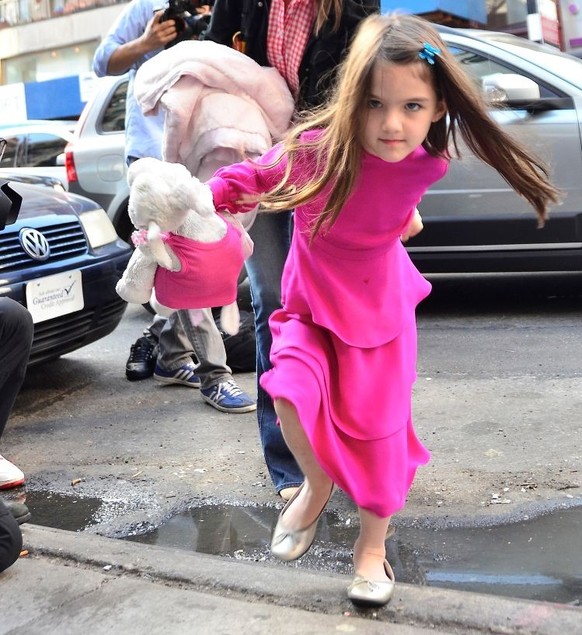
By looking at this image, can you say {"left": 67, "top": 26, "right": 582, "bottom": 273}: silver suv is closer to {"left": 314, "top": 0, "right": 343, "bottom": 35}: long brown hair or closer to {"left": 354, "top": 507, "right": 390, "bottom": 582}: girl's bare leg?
{"left": 314, "top": 0, "right": 343, "bottom": 35}: long brown hair

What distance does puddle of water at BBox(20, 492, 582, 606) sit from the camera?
8.44 feet

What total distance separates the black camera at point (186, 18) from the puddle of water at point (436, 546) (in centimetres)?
191

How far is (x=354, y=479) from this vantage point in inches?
94.3

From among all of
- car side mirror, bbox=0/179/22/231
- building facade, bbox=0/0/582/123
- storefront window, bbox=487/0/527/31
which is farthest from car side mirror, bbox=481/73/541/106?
building facade, bbox=0/0/582/123

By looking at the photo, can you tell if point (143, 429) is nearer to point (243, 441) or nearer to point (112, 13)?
point (243, 441)

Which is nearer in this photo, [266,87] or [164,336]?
[266,87]

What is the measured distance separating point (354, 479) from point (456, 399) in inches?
82.1

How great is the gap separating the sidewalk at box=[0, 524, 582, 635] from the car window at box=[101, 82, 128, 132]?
192 inches

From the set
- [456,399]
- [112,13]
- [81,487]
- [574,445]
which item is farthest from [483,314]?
[112,13]

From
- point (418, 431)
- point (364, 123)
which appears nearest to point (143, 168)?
point (364, 123)

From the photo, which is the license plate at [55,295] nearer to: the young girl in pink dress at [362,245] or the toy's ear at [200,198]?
the young girl in pink dress at [362,245]

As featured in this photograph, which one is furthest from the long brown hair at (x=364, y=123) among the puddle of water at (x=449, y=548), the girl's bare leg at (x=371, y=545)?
the puddle of water at (x=449, y=548)

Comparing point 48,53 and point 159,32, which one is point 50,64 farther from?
point 159,32

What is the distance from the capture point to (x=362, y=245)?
8.11 ft
